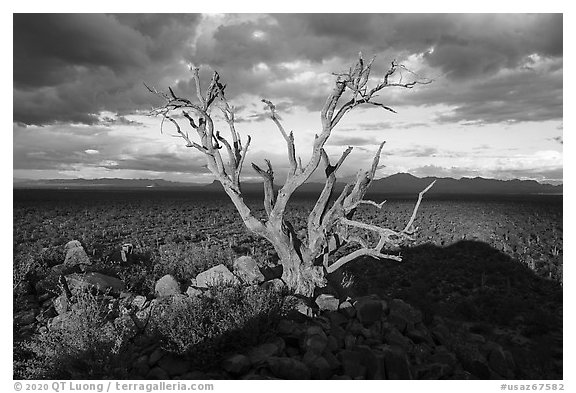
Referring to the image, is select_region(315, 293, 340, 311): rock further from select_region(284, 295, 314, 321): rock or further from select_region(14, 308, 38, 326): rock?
select_region(14, 308, 38, 326): rock

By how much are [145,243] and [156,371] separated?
49.8ft

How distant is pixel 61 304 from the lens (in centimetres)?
724

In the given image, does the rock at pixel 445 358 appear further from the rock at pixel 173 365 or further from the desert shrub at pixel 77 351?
the desert shrub at pixel 77 351

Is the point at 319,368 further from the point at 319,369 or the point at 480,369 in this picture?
the point at 480,369

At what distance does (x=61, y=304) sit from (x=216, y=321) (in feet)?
10.4

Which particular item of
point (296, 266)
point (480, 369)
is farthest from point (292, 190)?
point (480, 369)

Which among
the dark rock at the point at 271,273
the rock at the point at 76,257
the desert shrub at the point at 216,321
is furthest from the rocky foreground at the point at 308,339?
the rock at the point at 76,257

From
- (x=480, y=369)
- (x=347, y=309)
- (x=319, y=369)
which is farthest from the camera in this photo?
(x=347, y=309)

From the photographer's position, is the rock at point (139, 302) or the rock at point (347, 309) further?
the rock at point (139, 302)

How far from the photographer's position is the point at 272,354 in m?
5.38

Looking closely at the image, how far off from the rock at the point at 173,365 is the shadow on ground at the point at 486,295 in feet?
16.9

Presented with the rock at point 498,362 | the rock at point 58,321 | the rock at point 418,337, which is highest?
the rock at point 58,321

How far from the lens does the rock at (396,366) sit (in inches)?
222
